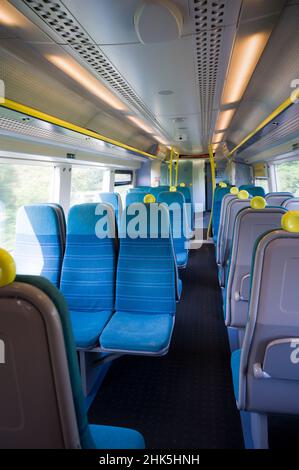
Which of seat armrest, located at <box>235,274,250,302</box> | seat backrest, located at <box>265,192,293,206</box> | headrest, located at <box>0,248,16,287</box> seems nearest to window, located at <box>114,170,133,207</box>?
seat backrest, located at <box>265,192,293,206</box>

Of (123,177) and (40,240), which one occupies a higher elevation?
(123,177)

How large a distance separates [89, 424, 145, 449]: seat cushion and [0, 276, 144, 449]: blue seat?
1.68 feet

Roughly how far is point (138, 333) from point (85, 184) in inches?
178

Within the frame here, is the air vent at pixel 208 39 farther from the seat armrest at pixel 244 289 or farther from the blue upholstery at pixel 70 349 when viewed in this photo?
the seat armrest at pixel 244 289

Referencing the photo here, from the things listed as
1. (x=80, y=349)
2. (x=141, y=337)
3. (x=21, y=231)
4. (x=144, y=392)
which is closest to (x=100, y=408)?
(x=144, y=392)

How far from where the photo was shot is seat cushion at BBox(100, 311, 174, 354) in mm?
1987

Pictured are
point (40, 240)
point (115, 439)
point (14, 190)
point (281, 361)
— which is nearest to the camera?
point (115, 439)

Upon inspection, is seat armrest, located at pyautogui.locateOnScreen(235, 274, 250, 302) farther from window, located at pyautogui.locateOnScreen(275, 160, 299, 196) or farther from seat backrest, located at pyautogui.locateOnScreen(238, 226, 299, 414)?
window, located at pyautogui.locateOnScreen(275, 160, 299, 196)

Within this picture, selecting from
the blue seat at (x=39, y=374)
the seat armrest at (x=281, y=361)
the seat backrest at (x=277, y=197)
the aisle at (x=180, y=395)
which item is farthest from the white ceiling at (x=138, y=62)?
the aisle at (x=180, y=395)

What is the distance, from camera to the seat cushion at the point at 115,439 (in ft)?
3.75

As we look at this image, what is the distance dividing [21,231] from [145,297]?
1.40 meters

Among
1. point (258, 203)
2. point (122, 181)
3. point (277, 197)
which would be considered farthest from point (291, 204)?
point (122, 181)

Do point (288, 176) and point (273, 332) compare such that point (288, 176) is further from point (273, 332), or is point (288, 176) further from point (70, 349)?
point (70, 349)

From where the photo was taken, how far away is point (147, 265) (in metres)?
2.51
